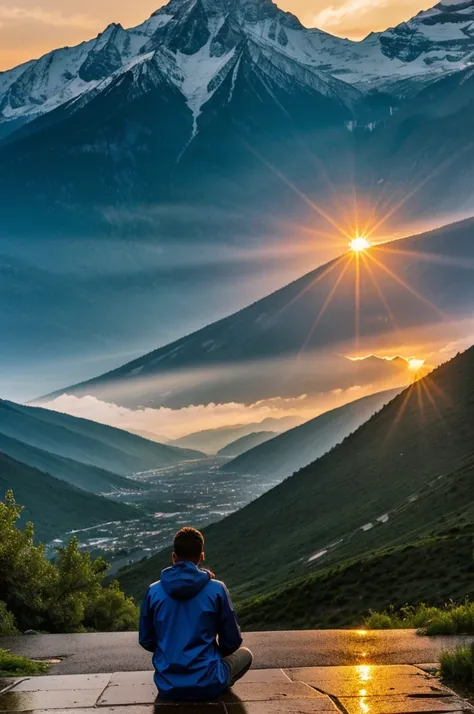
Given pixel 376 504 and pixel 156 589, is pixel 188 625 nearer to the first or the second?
pixel 156 589

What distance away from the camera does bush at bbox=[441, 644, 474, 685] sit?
52.3 feet

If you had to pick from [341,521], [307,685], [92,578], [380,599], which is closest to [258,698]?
[307,685]

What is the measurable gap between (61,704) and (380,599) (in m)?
54.4

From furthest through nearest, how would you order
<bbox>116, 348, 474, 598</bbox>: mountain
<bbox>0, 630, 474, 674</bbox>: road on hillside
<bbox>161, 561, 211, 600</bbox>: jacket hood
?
<bbox>116, 348, 474, 598</bbox>: mountain, <bbox>0, 630, 474, 674</bbox>: road on hillside, <bbox>161, 561, 211, 600</bbox>: jacket hood

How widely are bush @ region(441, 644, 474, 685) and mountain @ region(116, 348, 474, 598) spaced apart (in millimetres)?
70972

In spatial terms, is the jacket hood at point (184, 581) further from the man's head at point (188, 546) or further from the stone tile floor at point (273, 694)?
the stone tile floor at point (273, 694)

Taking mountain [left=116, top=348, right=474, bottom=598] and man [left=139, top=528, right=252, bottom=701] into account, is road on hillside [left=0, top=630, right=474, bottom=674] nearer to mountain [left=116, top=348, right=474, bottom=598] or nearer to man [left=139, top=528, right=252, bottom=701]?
man [left=139, top=528, right=252, bottom=701]

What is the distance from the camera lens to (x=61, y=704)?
15.1 m

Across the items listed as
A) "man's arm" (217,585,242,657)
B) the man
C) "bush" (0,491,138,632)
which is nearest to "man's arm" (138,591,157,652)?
the man

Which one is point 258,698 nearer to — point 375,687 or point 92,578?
point 375,687

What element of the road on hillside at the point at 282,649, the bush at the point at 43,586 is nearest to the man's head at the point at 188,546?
the road on hillside at the point at 282,649

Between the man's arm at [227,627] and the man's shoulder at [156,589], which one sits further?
the man's shoulder at [156,589]

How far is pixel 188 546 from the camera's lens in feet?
45.3

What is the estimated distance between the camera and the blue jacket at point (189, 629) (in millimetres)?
13703
